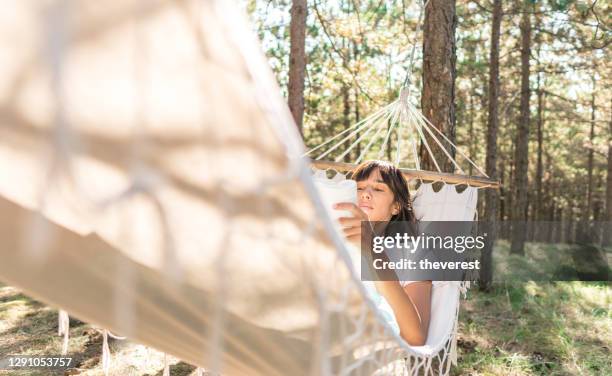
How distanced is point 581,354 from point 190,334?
9.87 ft

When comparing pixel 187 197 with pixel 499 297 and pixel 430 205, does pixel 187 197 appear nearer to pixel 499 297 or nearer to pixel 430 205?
pixel 430 205

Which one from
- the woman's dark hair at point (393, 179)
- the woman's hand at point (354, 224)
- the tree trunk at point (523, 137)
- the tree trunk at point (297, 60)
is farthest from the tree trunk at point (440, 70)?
the tree trunk at point (523, 137)

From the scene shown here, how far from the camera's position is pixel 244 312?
0.80m

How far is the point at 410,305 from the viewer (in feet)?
4.51

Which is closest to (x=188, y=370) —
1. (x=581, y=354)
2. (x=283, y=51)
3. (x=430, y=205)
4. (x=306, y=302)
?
(x=430, y=205)

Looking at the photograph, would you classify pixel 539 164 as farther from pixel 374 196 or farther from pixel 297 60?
pixel 374 196

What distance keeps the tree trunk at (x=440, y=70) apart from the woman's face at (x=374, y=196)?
1333mm

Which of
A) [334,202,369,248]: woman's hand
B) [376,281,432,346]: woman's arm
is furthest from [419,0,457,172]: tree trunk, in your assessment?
[334,202,369,248]: woman's hand

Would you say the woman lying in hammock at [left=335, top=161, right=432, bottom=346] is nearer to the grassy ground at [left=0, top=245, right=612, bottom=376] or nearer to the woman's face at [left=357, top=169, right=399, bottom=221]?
the woman's face at [left=357, top=169, right=399, bottom=221]

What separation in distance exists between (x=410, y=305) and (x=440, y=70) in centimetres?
202

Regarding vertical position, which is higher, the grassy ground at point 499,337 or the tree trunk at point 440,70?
the tree trunk at point 440,70

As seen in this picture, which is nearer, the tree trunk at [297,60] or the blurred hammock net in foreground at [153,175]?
the blurred hammock net in foreground at [153,175]

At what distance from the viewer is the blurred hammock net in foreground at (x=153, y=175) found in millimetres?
554

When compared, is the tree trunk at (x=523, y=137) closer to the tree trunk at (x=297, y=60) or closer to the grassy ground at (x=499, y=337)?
the grassy ground at (x=499, y=337)
